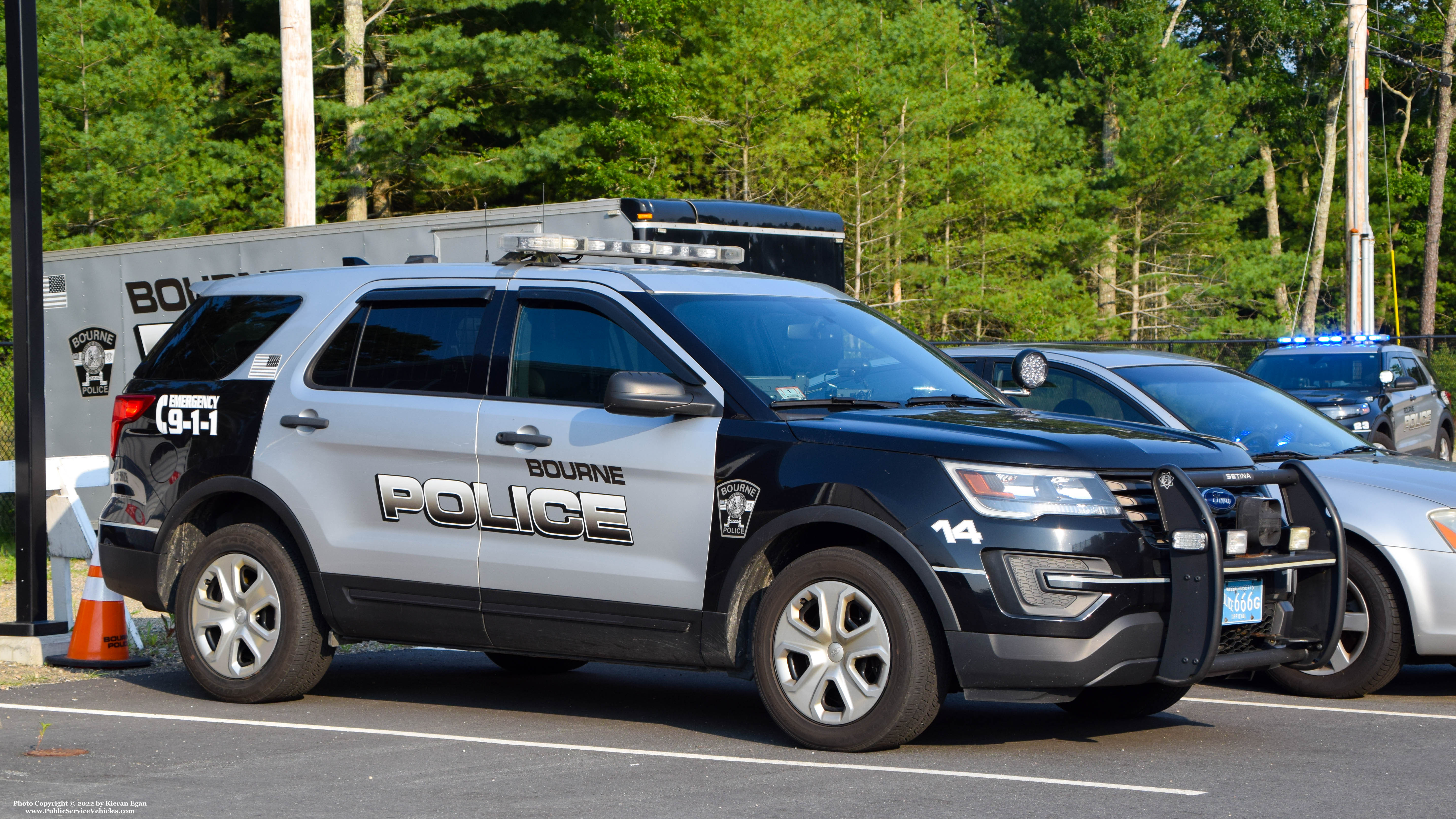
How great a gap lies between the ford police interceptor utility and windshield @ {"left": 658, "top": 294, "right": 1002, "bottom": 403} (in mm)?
18

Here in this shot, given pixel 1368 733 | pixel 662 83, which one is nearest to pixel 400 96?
pixel 662 83

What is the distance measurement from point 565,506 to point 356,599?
1.16m

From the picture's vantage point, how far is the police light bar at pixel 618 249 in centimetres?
712

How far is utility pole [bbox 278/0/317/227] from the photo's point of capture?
699 inches

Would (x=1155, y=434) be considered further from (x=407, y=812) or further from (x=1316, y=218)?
(x=1316, y=218)

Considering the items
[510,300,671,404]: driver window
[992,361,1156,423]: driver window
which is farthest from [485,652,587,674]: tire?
[992,361,1156,423]: driver window

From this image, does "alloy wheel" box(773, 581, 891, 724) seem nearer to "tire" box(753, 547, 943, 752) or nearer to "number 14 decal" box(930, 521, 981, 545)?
"tire" box(753, 547, 943, 752)

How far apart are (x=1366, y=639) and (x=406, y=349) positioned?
4.54m

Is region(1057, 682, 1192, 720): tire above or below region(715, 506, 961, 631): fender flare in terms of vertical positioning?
below

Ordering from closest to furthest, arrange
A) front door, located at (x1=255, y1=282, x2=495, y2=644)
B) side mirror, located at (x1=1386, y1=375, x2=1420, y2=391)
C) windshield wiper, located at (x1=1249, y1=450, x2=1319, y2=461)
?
front door, located at (x1=255, y1=282, x2=495, y2=644) → windshield wiper, located at (x1=1249, y1=450, x2=1319, y2=461) → side mirror, located at (x1=1386, y1=375, x2=1420, y2=391)

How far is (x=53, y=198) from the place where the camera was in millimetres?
31422

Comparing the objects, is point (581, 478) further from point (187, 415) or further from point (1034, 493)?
point (187, 415)

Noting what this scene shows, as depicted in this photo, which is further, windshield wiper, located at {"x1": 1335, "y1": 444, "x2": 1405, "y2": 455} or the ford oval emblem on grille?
windshield wiper, located at {"x1": 1335, "y1": 444, "x2": 1405, "y2": 455}

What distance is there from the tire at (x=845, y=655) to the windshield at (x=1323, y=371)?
1379 cm
